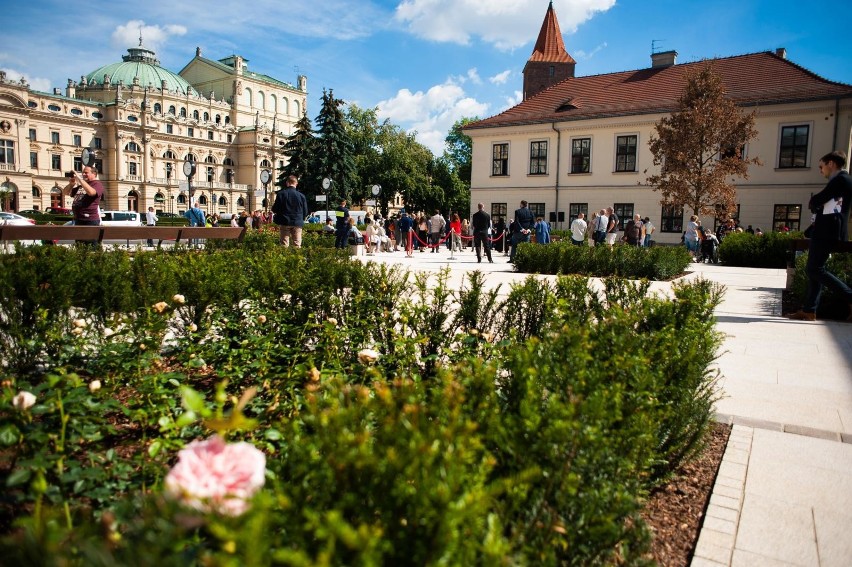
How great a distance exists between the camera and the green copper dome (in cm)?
10662

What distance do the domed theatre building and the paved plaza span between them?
229 feet

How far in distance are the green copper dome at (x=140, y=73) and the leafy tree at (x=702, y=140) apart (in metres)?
107

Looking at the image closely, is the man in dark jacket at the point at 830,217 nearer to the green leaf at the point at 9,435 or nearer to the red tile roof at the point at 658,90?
the green leaf at the point at 9,435

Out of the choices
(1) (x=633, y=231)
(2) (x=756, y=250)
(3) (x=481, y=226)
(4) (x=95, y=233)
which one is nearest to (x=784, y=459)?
(4) (x=95, y=233)

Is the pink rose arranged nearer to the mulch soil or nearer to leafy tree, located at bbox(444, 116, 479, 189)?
the mulch soil

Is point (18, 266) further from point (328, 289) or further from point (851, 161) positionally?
point (851, 161)

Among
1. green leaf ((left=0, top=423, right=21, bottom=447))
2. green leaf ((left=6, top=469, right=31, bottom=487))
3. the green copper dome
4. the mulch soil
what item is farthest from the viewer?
the green copper dome

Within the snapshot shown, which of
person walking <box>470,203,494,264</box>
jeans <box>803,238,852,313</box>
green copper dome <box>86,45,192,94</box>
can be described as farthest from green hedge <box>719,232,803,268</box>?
green copper dome <box>86,45,192,94</box>

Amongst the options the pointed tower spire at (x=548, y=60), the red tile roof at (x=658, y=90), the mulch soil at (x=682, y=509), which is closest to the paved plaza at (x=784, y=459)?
the mulch soil at (x=682, y=509)

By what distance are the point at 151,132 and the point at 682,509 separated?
107537 mm

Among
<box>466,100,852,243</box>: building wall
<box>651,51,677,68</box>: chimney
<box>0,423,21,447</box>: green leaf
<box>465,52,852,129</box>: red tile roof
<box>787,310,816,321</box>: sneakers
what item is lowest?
<box>787,310,816,321</box>: sneakers

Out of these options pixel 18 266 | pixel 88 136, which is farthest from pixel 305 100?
pixel 18 266

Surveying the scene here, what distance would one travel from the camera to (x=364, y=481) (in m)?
1.36

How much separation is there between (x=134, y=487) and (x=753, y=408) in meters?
4.34
